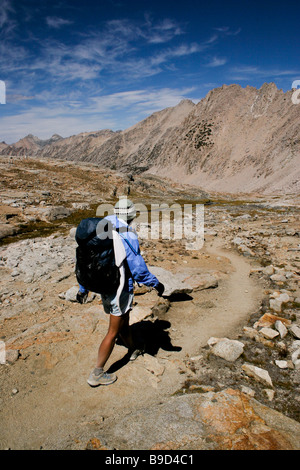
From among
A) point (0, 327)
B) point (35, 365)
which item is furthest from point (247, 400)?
point (0, 327)

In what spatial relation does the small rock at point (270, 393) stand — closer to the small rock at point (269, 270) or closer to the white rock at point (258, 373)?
the white rock at point (258, 373)

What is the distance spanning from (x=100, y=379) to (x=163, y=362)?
4.73 ft

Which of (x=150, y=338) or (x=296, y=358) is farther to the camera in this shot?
(x=150, y=338)

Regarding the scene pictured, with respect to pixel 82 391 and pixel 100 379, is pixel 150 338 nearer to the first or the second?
pixel 100 379

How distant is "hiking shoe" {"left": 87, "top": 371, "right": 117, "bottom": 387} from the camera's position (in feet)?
14.3

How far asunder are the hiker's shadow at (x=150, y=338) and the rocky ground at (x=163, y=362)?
0.03 m

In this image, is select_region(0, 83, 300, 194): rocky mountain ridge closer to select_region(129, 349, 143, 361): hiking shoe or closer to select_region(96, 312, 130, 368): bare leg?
select_region(129, 349, 143, 361): hiking shoe

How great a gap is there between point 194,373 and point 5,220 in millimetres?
22116

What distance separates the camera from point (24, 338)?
215 inches

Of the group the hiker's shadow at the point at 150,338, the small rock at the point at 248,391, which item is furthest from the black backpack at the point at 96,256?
the small rock at the point at 248,391

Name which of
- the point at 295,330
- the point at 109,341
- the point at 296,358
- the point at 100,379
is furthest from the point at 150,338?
the point at 295,330

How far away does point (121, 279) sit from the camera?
4176mm

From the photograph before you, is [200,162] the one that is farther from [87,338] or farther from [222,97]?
[87,338]
